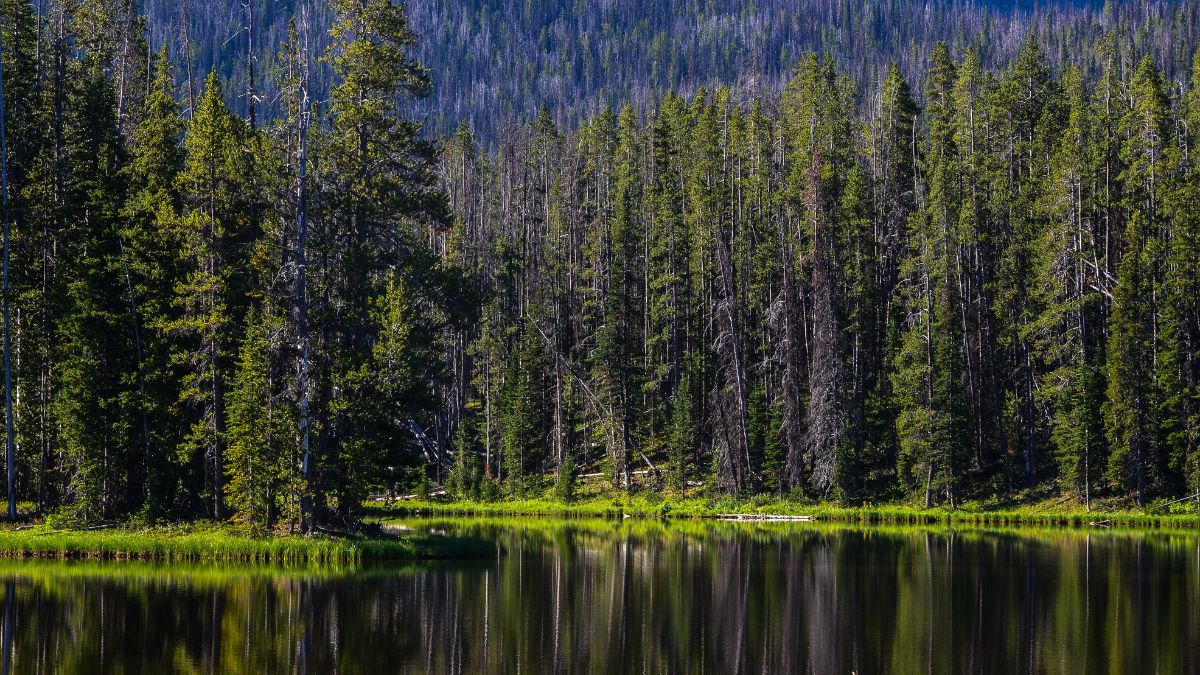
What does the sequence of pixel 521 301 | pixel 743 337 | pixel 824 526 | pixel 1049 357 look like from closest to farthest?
pixel 824 526 → pixel 1049 357 → pixel 743 337 → pixel 521 301

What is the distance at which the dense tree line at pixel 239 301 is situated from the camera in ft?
124

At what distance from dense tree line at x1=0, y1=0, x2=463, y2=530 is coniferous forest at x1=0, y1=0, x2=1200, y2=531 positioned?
134mm

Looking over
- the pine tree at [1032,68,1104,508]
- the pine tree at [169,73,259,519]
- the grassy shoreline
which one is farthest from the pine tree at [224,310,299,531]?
the pine tree at [1032,68,1104,508]

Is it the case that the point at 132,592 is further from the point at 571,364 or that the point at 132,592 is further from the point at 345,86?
the point at 571,364

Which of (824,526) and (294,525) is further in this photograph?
(824,526)

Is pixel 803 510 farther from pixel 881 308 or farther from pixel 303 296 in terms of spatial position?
pixel 303 296

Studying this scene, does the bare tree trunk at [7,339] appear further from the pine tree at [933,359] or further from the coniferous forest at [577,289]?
the pine tree at [933,359]

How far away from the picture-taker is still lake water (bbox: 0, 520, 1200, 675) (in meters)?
22.0

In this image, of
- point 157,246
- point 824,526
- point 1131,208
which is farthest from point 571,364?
point 157,246

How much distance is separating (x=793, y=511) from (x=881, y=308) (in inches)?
713

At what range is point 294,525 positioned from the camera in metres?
38.6

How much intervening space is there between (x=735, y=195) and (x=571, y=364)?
15.3m

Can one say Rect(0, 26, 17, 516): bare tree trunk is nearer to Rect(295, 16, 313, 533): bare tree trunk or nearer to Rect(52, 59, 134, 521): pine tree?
Rect(52, 59, 134, 521): pine tree

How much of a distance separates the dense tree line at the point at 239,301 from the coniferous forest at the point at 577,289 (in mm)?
134
